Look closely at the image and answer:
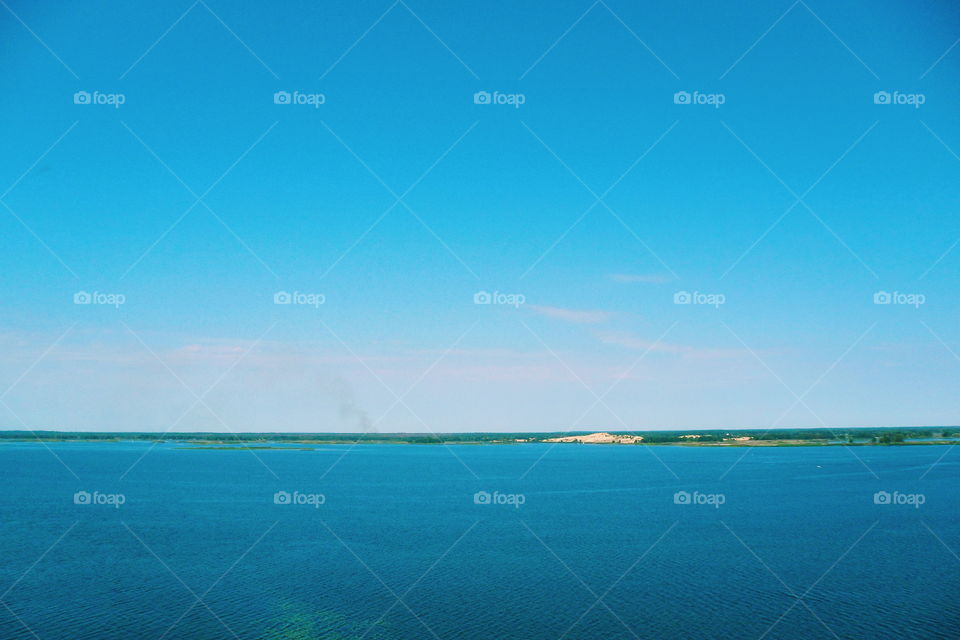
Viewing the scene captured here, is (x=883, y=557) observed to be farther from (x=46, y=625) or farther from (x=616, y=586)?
(x=46, y=625)

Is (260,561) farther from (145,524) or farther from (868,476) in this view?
(868,476)

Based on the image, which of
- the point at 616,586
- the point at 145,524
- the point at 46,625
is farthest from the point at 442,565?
the point at 145,524

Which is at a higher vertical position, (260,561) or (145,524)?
(145,524)

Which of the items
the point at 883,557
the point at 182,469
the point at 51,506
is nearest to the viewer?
the point at 883,557

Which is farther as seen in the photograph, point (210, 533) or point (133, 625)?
point (210, 533)

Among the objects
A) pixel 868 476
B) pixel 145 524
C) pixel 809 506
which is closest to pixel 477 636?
pixel 145 524

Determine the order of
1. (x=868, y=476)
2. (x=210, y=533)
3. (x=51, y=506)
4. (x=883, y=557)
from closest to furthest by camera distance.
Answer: (x=883, y=557), (x=210, y=533), (x=51, y=506), (x=868, y=476)

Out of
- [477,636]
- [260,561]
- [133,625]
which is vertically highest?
[260,561]
